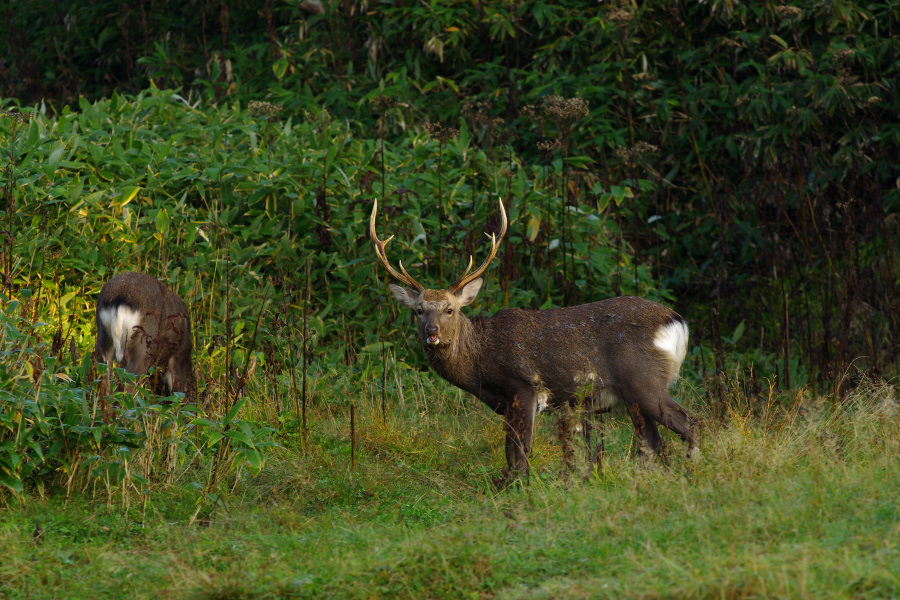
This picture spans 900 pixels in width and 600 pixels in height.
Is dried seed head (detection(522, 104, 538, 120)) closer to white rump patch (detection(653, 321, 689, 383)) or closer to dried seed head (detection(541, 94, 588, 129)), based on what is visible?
dried seed head (detection(541, 94, 588, 129))

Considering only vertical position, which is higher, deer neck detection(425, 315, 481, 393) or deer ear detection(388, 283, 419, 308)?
deer ear detection(388, 283, 419, 308)

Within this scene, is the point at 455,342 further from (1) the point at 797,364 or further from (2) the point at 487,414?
(1) the point at 797,364

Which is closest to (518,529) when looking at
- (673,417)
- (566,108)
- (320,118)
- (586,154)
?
(673,417)

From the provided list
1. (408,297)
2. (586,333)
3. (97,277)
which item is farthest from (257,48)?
(586,333)

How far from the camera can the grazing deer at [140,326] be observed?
639cm

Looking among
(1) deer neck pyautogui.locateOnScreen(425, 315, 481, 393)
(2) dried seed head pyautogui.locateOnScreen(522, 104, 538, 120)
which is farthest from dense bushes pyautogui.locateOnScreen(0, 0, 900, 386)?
(1) deer neck pyautogui.locateOnScreen(425, 315, 481, 393)

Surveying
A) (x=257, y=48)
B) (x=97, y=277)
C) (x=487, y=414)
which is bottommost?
(x=487, y=414)

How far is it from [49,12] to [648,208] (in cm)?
873

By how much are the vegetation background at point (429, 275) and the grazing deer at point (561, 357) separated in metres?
0.28

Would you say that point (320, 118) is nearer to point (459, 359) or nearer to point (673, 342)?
point (459, 359)

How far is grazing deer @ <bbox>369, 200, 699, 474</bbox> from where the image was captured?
6152 millimetres

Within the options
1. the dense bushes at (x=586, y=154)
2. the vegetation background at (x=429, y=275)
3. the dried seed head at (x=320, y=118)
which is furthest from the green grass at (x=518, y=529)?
the dried seed head at (x=320, y=118)

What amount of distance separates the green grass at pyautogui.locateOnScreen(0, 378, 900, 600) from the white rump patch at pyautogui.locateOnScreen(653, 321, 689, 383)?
406 mm

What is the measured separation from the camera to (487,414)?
7168 millimetres
